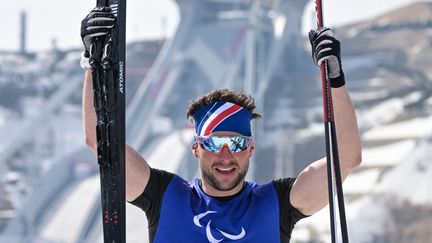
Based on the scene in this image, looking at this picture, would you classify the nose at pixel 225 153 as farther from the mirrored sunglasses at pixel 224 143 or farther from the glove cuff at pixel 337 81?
the glove cuff at pixel 337 81

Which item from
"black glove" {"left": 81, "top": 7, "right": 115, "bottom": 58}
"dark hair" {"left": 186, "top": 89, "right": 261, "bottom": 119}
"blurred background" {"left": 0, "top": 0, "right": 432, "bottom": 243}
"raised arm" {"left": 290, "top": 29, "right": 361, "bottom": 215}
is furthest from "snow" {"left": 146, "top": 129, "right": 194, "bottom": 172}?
"black glove" {"left": 81, "top": 7, "right": 115, "bottom": 58}

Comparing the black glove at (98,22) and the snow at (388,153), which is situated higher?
the snow at (388,153)

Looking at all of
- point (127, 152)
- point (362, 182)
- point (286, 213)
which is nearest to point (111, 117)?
point (127, 152)

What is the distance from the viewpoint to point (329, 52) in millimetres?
3188

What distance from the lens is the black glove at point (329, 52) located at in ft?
10.5

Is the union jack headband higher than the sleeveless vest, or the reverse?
the union jack headband

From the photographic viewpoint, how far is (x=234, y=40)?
4997 cm

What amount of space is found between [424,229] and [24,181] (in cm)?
1873

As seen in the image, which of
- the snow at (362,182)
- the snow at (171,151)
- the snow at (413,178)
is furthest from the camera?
the snow at (171,151)

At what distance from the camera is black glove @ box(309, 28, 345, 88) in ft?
10.5

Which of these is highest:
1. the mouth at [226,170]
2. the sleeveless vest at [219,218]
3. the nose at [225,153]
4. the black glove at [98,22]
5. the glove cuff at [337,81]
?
the black glove at [98,22]

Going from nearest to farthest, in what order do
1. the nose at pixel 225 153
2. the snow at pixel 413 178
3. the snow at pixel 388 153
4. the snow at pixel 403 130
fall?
the nose at pixel 225 153 → the snow at pixel 413 178 → the snow at pixel 388 153 → the snow at pixel 403 130

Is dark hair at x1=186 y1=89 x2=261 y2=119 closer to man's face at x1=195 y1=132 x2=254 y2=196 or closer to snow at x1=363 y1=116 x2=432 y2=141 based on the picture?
man's face at x1=195 y1=132 x2=254 y2=196

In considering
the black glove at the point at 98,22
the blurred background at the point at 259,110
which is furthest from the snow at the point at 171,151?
the black glove at the point at 98,22
